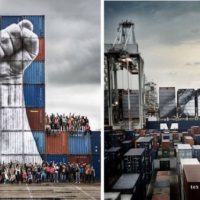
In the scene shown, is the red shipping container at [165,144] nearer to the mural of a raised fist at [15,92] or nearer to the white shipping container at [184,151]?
the white shipping container at [184,151]

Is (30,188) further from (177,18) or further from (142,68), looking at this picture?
(177,18)

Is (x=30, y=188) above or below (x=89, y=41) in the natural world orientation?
below

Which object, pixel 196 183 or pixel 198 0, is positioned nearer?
pixel 196 183

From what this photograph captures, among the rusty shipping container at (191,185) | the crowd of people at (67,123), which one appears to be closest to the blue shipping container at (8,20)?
the crowd of people at (67,123)

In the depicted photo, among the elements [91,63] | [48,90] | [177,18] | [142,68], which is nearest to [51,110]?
[48,90]

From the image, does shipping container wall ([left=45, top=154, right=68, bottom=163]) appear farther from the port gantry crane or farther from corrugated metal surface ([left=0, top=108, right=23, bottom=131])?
the port gantry crane

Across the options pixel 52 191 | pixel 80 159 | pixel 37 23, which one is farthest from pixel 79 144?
pixel 37 23

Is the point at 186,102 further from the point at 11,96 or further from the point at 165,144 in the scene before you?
the point at 11,96

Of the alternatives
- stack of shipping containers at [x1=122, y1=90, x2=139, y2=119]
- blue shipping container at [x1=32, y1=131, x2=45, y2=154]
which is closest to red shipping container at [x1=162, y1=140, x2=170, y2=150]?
stack of shipping containers at [x1=122, y1=90, x2=139, y2=119]
